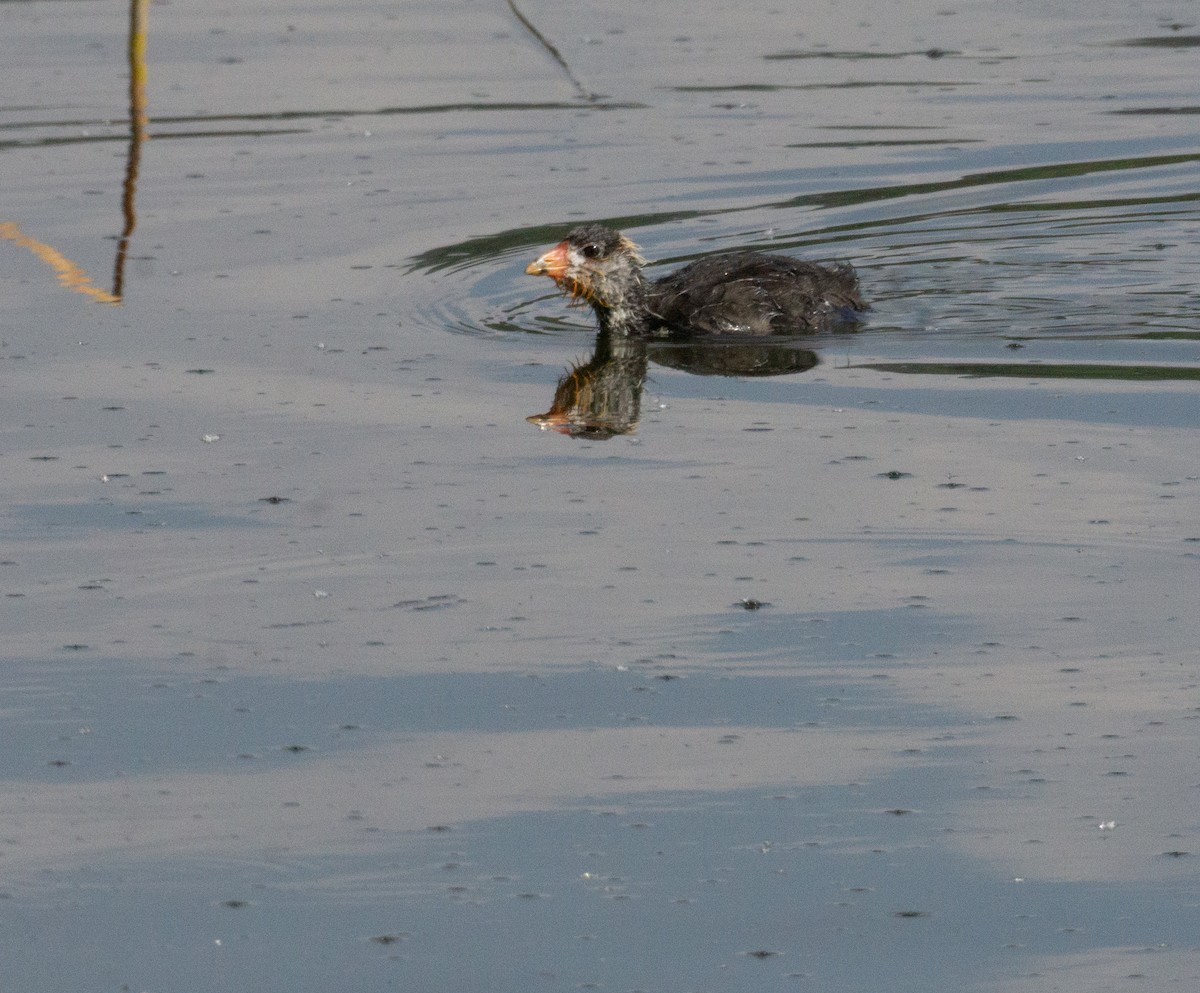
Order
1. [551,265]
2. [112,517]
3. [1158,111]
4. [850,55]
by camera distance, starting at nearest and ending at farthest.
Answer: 1. [112,517]
2. [551,265]
3. [1158,111]
4. [850,55]

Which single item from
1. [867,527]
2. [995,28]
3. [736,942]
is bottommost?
[736,942]

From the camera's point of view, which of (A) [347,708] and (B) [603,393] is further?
(B) [603,393]

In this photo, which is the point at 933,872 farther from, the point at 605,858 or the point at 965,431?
the point at 965,431

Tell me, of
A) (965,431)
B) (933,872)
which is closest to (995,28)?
(965,431)

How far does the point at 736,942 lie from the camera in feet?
18.4

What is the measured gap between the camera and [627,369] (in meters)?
11.4

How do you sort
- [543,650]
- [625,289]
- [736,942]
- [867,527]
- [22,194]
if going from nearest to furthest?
1. [736,942]
2. [543,650]
3. [867,527]
4. [625,289]
5. [22,194]

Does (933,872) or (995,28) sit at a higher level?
(995,28)

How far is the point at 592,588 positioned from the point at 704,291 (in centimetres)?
432

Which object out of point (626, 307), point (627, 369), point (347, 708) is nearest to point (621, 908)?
point (347, 708)

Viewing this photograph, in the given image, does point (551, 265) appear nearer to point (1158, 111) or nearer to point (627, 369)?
point (627, 369)

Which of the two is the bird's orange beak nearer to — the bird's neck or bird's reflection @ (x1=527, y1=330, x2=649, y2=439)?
the bird's neck

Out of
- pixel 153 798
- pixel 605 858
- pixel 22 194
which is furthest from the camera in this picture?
pixel 22 194

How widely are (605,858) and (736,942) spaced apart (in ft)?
1.72
